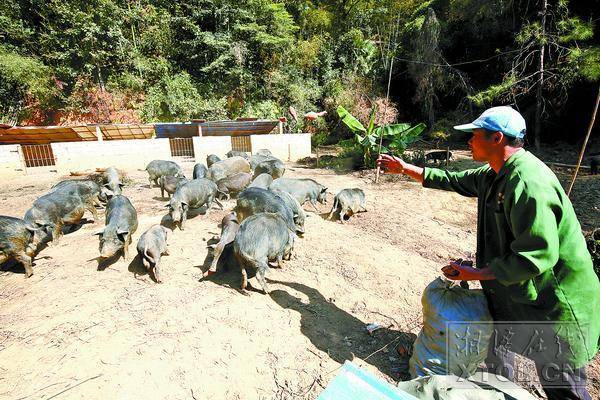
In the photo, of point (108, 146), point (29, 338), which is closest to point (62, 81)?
point (108, 146)

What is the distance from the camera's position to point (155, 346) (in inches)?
125

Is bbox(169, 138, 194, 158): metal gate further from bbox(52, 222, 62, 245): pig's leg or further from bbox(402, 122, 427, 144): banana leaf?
bbox(52, 222, 62, 245): pig's leg

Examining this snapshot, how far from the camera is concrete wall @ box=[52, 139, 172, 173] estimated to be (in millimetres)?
13414

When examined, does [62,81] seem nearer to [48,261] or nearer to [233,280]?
[48,261]

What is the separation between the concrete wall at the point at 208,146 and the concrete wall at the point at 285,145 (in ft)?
4.92

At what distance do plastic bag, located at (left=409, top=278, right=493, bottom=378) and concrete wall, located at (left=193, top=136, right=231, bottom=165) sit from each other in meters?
14.5

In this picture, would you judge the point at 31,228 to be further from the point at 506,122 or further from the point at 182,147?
the point at 182,147

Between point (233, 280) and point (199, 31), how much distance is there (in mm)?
23775

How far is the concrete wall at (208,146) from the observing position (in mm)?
15562

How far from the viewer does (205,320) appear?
11.8ft

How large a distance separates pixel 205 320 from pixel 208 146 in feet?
43.6

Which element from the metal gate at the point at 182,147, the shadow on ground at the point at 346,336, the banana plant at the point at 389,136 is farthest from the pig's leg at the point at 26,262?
the metal gate at the point at 182,147

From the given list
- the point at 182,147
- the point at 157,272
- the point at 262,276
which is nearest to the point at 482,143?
the point at 262,276

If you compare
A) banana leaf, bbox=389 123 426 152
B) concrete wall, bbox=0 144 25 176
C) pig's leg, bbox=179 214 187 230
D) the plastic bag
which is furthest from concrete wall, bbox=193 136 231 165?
the plastic bag
